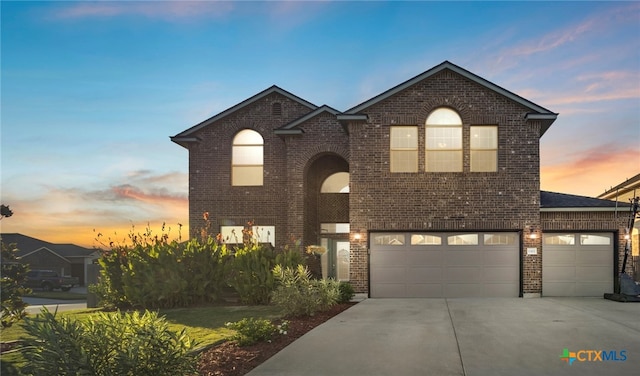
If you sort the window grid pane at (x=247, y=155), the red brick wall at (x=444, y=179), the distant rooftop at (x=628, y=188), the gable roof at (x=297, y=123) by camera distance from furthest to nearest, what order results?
1. the distant rooftop at (x=628, y=188)
2. the window grid pane at (x=247, y=155)
3. the gable roof at (x=297, y=123)
4. the red brick wall at (x=444, y=179)

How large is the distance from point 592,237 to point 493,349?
12049 mm

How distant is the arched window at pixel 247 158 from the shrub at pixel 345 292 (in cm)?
777

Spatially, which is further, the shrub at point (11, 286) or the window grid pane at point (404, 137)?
the window grid pane at point (404, 137)

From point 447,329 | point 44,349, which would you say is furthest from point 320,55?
point 44,349

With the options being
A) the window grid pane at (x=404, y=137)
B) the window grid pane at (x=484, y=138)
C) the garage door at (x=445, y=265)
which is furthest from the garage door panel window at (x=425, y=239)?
the window grid pane at (x=484, y=138)

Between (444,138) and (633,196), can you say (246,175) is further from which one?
(633,196)

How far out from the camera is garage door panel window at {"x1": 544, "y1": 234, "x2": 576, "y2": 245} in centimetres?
1970

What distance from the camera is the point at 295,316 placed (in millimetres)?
13867

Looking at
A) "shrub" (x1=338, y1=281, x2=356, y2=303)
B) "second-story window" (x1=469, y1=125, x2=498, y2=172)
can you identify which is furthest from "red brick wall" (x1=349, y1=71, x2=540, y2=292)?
"shrub" (x1=338, y1=281, x2=356, y2=303)

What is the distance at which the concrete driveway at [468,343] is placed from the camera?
28.1ft

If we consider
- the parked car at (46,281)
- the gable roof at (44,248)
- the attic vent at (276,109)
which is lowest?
the parked car at (46,281)

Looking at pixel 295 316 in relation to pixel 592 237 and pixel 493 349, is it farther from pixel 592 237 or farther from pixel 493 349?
pixel 592 237

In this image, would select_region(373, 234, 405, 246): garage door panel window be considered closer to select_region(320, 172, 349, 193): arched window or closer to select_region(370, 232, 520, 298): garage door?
select_region(370, 232, 520, 298): garage door

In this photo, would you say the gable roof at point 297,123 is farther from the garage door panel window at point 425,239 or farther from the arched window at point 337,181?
the garage door panel window at point 425,239
